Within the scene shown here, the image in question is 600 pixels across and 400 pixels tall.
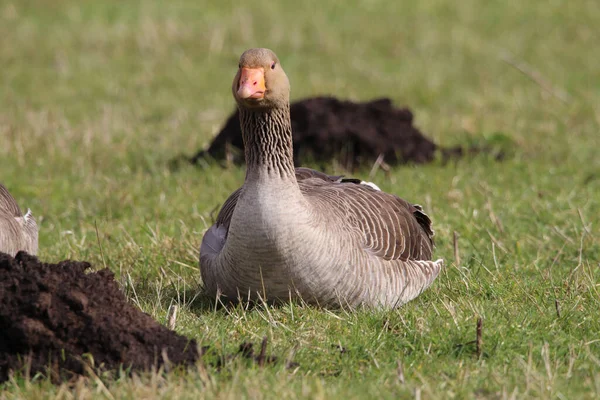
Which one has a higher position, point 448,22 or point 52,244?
point 448,22

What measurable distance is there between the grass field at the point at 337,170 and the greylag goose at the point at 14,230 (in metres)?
0.36

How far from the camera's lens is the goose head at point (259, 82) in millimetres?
5480

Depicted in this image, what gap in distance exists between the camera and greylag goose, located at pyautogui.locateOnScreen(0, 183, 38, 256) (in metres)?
6.20

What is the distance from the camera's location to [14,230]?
6.43 meters

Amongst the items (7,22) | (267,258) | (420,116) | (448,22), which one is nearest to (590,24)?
(448,22)

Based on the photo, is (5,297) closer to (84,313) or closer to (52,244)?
(84,313)

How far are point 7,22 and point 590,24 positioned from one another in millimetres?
10752

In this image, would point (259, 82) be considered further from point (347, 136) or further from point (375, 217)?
point (347, 136)

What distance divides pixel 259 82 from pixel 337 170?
14.4 ft

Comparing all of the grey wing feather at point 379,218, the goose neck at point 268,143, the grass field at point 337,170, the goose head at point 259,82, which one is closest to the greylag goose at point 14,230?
the grass field at point 337,170

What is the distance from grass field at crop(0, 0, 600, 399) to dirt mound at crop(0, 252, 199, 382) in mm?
134

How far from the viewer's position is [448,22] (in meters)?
17.7

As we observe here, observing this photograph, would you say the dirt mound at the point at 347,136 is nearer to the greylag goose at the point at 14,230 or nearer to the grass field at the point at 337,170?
the grass field at the point at 337,170

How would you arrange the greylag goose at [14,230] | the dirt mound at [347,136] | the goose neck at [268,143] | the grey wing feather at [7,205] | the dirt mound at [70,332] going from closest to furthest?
1. the dirt mound at [70,332]
2. the goose neck at [268,143]
3. the greylag goose at [14,230]
4. the grey wing feather at [7,205]
5. the dirt mound at [347,136]
